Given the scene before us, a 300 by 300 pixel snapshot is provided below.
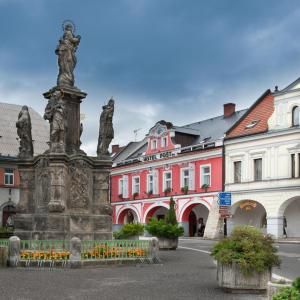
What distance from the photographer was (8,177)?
→ 50000mm

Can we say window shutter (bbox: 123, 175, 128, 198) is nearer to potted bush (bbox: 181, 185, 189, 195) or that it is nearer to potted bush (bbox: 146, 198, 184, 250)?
potted bush (bbox: 181, 185, 189, 195)

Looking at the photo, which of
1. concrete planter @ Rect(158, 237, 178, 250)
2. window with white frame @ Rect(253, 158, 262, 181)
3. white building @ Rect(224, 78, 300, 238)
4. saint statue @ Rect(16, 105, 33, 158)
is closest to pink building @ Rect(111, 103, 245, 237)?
white building @ Rect(224, 78, 300, 238)

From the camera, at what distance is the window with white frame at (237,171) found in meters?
42.3

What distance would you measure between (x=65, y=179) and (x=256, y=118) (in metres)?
27.3

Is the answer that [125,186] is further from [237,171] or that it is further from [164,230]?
[164,230]

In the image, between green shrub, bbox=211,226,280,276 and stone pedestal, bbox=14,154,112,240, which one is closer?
green shrub, bbox=211,226,280,276

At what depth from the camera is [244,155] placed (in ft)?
137

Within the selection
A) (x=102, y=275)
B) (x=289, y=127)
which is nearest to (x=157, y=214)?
(x=289, y=127)

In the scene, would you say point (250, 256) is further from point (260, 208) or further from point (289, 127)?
point (260, 208)

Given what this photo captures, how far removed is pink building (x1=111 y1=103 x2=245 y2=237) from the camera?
44.5 metres

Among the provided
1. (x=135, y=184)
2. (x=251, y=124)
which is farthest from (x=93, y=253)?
(x=135, y=184)

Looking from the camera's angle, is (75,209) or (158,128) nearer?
(75,209)

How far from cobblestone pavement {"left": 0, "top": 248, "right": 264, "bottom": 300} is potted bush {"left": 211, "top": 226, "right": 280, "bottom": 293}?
1.30ft

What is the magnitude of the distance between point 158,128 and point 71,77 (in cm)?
3108
